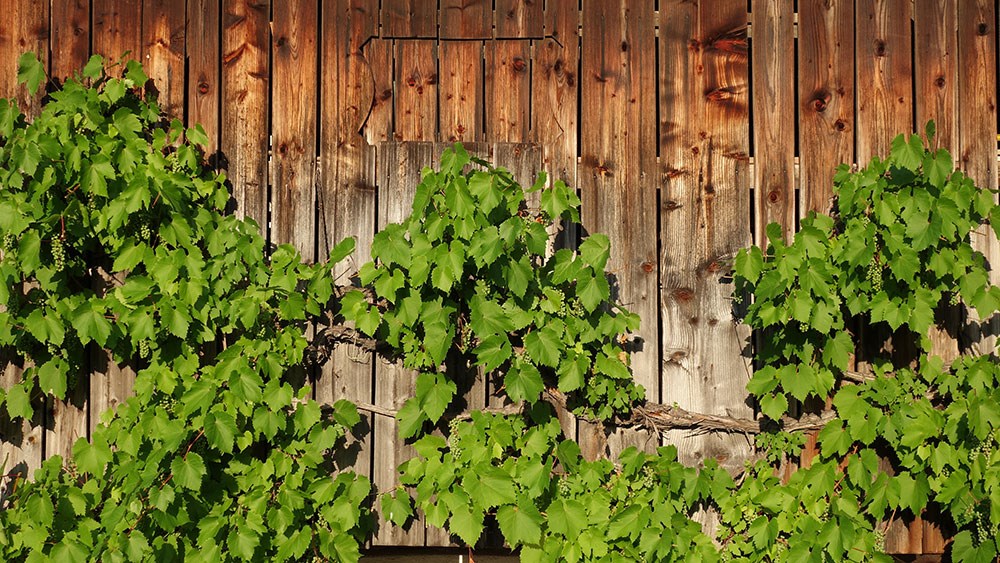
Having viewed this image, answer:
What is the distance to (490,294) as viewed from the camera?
3.27 m

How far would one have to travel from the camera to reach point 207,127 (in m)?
3.49

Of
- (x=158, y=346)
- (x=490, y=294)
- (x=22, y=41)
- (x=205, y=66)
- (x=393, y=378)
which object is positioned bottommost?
(x=393, y=378)

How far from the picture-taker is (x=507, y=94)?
11.4ft

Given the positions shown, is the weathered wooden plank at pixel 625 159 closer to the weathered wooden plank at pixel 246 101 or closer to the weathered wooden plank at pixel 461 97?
the weathered wooden plank at pixel 461 97

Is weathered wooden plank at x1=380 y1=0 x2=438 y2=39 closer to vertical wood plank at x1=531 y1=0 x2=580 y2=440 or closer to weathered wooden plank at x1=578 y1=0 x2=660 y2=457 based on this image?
vertical wood plank at x1=531 y1=0 x2=580 y2=440

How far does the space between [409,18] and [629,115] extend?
965mm

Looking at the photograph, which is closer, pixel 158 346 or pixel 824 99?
pixel 158 346

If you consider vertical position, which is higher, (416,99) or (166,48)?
(166,48)

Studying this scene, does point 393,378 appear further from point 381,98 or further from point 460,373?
point 381,98

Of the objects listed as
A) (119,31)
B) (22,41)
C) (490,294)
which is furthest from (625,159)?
(22,41)

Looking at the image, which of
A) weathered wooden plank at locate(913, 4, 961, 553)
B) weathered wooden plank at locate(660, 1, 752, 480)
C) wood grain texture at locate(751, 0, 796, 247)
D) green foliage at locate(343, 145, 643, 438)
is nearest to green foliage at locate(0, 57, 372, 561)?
green foliage at locate(343, 145, 643, 438)

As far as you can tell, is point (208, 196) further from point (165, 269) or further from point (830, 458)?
point (830, 458)

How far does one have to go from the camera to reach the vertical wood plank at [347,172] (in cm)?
346

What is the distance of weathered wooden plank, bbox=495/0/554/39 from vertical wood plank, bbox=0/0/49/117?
6.05 feet
